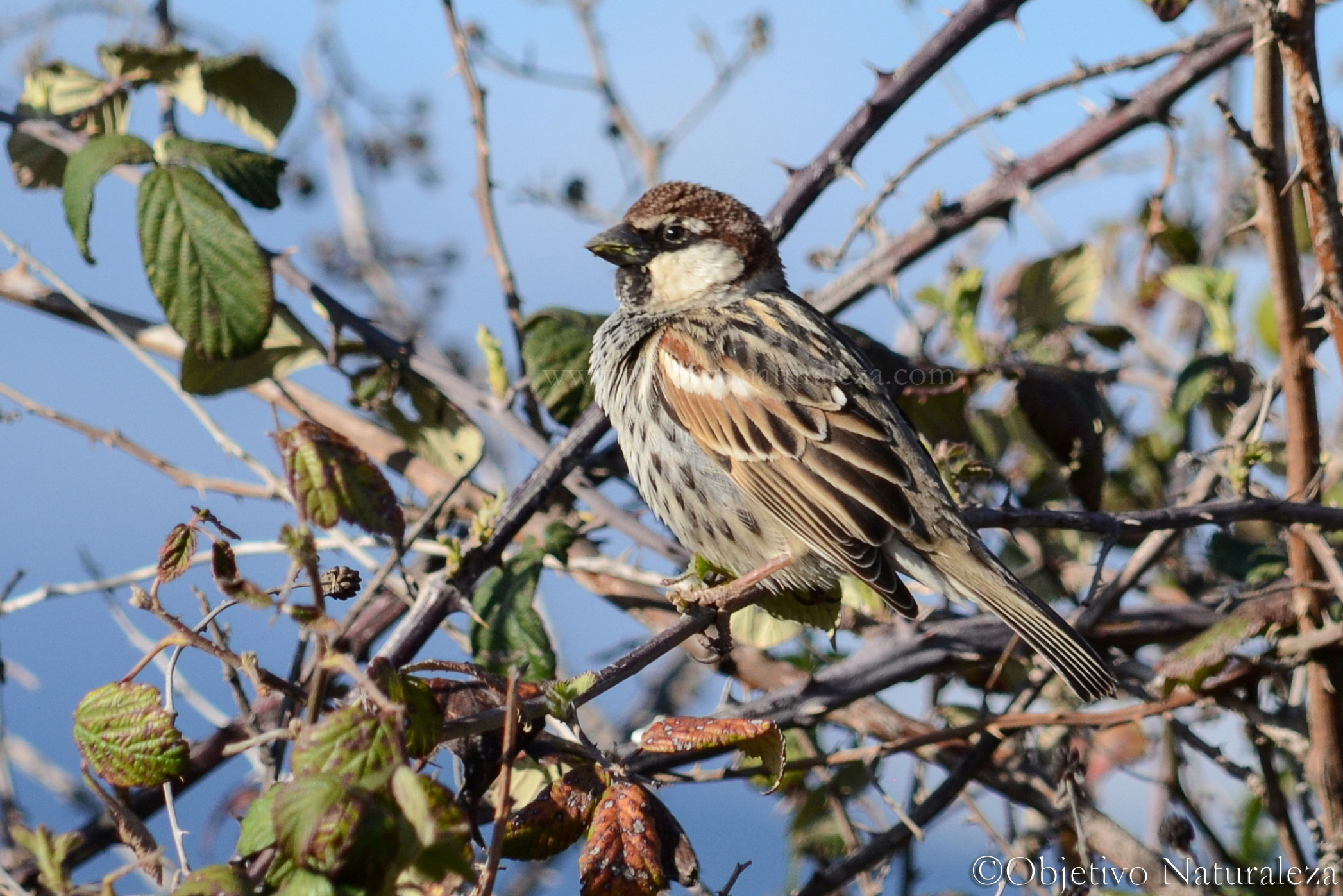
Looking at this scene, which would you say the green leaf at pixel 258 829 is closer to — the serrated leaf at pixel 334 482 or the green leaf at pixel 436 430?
the serrated leaf at pixel 334 482

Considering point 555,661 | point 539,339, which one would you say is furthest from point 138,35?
point 555,661

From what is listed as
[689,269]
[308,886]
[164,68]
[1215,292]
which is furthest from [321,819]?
[1215,292]

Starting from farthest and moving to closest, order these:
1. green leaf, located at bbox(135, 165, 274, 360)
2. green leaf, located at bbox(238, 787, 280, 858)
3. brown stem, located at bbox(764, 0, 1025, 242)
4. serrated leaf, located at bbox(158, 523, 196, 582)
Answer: brown stem, located at bbox(764, 0, 1025, 242), green leaf, located at bbox(135, 165, 274, 360), serrated leaf, located at bbox(158, 523, 196, 582), green leaf, located at bbox(238, 787, 280, 858)

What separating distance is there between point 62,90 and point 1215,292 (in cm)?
307

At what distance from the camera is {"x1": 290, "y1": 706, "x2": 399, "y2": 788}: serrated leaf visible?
4.07ft

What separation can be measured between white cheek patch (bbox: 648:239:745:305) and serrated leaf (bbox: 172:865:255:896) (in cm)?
214

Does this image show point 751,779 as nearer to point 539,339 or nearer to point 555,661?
point 555,661

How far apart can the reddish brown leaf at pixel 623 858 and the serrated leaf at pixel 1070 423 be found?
162cm

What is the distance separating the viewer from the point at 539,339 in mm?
2803

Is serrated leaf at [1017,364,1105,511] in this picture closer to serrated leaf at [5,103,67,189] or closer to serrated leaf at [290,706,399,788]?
serrated leaf at [290,706,399,788]

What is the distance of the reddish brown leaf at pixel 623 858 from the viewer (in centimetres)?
148

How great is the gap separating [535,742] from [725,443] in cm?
101

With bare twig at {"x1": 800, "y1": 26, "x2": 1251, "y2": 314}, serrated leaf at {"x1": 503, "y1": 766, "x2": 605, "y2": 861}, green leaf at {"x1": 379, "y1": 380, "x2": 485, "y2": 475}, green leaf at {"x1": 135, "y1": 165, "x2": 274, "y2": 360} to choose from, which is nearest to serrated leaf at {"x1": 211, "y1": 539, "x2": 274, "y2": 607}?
serrated leaf at {"x1": 503, "y1": 766, "x2": 605, "y2": 861}

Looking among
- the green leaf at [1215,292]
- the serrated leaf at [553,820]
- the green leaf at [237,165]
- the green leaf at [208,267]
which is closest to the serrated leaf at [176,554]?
the serrated leaf at [553,820]
